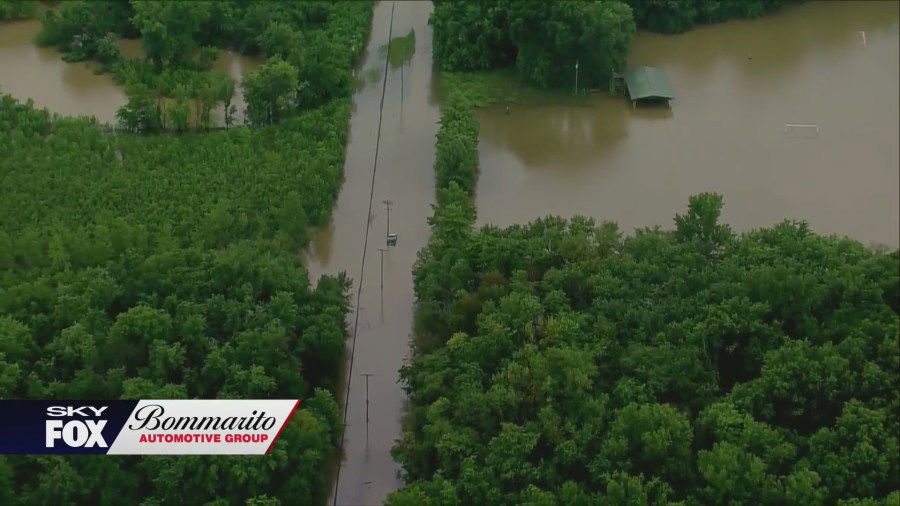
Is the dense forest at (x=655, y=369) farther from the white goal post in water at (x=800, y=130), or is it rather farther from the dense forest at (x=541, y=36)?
the dense forest at (x=541, y=36)

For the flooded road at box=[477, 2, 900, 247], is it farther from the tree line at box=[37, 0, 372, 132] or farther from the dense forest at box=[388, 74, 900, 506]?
the tree line at box=[37, 0, 372, 132]

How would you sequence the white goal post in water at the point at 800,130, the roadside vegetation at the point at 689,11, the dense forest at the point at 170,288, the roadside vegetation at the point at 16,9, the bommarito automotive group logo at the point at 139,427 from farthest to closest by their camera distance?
1. the roadside vegetation at the point at 689,11
2. the roadside vegetation at the point at 16,9
3. the white goal post in water at the point at 800,130
4. the dense forest at the point at 170,288
5. the bommarito automotive group logo at the point at 139,427

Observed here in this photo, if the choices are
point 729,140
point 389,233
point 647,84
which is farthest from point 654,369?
point 647,84

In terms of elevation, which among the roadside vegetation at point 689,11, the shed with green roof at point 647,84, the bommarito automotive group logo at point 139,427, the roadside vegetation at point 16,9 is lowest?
the bommarito automotive group logo at point 139,427

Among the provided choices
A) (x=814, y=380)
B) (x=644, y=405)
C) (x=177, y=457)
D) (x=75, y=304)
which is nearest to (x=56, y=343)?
(x=75, y=304)

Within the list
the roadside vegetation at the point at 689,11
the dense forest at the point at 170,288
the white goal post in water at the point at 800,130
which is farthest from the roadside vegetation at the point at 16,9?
the white goal post in water at the point at 800,130

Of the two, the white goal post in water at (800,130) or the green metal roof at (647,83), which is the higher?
the green metal roof at (647,83)
